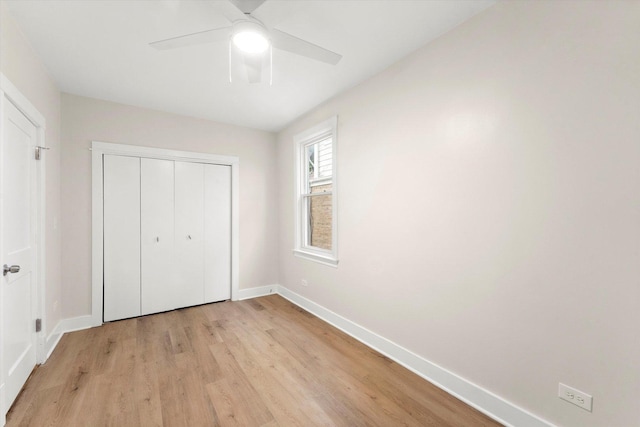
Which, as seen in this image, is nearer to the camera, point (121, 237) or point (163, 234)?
point (121, 237)

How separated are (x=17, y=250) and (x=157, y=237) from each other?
1.53m

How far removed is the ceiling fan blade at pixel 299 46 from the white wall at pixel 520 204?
86 centimetres

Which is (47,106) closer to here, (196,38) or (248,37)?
(196,38)

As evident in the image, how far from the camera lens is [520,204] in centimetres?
160

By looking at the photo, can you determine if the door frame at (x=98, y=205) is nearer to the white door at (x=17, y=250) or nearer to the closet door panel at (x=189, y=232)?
the closet door panel at (x=189, y=232)

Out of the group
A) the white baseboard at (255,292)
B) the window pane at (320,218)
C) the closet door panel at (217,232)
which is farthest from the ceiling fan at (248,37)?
the white baseboard at (255,292)

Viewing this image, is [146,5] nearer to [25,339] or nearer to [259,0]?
[259,0]

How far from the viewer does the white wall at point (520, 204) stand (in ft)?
4.20

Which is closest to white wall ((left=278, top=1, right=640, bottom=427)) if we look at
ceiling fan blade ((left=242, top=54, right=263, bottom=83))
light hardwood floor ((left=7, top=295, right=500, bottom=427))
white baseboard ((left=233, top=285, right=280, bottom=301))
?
light hardwood floor ((left=7, top=295, right=500, bottom=427))

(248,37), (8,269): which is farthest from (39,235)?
(248,37)

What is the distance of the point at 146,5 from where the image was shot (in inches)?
67.7

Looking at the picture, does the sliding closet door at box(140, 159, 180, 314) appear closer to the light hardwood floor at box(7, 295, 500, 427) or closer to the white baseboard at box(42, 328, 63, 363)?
the light hardwood floor at box(7, 295, 500, 427)

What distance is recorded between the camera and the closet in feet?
10.6

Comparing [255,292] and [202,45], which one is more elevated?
[202,45]
